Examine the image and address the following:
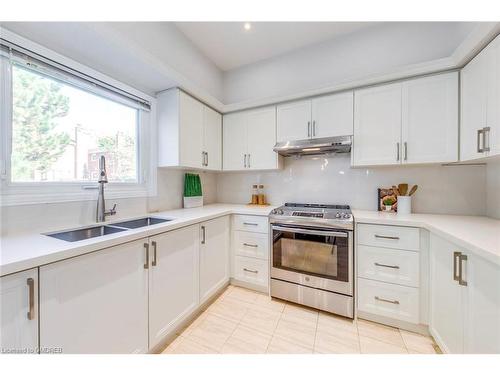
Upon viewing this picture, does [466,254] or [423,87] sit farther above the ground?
[423,87]

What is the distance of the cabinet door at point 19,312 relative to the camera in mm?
748

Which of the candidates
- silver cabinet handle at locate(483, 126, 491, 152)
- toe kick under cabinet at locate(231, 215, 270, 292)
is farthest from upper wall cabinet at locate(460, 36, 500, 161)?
toe kick under cabinet at locate(231, 215, 270, 292)

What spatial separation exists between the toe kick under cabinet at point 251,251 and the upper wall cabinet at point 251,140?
0.71 m

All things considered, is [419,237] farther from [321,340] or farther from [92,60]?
[92,60]

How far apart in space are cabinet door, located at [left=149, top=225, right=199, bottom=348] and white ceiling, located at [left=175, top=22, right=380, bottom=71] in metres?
Answer: 2.13

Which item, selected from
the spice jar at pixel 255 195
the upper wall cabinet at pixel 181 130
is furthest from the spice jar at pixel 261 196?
the upper wall cabinet at pixel 181 130

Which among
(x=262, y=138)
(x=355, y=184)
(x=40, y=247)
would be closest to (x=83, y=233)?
(x=40, y=247)

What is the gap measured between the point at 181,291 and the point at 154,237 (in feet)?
1.79

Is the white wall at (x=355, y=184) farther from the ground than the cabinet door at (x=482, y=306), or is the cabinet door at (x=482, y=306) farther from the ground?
the white wall at (x=355, y=184)

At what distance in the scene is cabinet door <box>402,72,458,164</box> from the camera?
167cm

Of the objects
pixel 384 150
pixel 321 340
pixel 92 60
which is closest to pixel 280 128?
pixel 384 150

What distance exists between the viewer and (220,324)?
168cm

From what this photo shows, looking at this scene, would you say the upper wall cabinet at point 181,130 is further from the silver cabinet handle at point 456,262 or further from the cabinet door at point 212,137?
the silver cabinet handle at point 456,262

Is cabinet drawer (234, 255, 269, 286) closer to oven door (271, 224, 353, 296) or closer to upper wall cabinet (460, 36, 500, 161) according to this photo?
oven door (271, 224, 353, 296)
